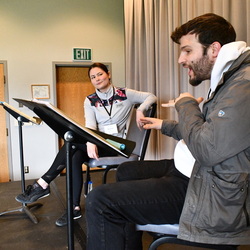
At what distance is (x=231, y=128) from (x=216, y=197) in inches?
10.0

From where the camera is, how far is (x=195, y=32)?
1.12 m

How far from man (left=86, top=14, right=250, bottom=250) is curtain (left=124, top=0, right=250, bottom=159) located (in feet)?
1.99

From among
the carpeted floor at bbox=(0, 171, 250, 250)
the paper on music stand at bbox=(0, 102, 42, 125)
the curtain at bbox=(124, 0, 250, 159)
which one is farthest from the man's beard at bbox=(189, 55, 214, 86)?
the paper on music stand at bbox=(0, 102, 42, 125)

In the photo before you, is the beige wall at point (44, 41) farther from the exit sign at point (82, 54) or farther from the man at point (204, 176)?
the man at point (204, 176)

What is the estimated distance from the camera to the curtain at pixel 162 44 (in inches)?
66.9

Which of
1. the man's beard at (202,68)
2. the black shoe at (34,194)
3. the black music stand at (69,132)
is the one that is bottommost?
the black shoe at (34,194)

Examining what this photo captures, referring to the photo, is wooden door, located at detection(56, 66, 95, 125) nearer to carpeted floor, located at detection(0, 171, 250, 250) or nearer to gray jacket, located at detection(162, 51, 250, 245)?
carpeted floor, located at detection(0, 171, 250, 250)

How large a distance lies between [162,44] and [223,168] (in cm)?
182

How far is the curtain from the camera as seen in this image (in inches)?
66.9

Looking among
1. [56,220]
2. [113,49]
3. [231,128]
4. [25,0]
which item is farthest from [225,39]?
[25,0]

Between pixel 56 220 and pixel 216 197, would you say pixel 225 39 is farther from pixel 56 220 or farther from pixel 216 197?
pixel 56 220

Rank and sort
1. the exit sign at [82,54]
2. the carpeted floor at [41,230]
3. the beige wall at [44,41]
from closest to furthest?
the carpeted floor at [41,230] < the beige wall at [44,41] < the exit sign at [82,54]

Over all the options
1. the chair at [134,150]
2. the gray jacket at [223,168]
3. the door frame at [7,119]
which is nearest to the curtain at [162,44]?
the chair at [134,150]

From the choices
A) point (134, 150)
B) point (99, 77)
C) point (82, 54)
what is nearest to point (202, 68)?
point (134, 150)
